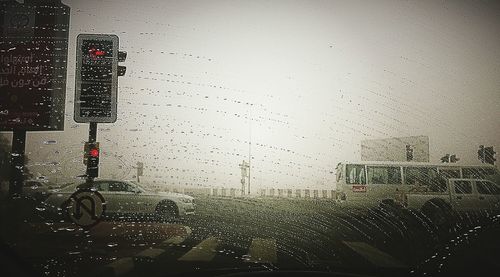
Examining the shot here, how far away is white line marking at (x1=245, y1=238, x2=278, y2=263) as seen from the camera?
15.6ft

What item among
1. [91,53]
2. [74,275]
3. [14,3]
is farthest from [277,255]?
[14,3]

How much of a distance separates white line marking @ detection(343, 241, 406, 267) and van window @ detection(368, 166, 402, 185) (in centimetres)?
776

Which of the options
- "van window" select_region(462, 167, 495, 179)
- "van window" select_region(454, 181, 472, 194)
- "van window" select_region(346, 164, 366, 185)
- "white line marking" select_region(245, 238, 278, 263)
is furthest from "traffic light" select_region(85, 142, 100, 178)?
"van window" select_region(462, 167, 495, 179)

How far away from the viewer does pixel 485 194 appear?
469 inches

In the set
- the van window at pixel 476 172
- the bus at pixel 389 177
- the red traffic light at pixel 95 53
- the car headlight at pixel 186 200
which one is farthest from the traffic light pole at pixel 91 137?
the van window at pixel 476 172

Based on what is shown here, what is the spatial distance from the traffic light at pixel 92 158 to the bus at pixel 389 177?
11030mm

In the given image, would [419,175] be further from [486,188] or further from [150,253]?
[150,253]

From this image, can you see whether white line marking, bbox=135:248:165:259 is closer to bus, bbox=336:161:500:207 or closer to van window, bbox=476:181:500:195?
bus, bbox=336:161:500:207

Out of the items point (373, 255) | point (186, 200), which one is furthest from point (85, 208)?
point (186, 200)

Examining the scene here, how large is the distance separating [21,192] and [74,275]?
9.61 feet

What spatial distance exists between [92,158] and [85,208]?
0.80 m

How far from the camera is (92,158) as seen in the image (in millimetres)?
5320

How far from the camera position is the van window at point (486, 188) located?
11945 mm

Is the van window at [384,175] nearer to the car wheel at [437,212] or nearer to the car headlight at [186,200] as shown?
the car wheel at [437,212]
